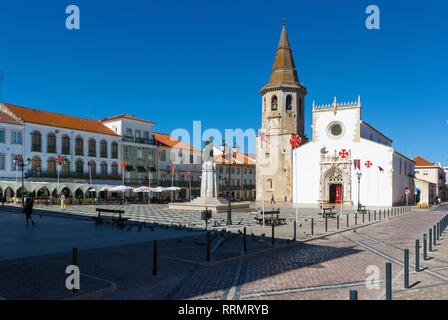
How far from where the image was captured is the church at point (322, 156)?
45.6 metres

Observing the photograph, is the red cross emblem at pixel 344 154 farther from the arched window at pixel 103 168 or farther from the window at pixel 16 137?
the window at pixel 16 137

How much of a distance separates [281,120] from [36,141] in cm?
3353

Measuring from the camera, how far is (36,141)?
4631 centimetres

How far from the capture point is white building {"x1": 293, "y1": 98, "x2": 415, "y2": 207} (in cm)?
4525

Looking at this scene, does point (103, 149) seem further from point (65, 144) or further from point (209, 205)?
point (209, 205)

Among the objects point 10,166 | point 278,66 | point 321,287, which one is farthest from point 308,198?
point 321,287

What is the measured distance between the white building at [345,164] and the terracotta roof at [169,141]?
23.8 meters

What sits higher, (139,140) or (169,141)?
(169,141)

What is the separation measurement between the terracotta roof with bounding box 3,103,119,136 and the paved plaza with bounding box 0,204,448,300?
35.4 metres

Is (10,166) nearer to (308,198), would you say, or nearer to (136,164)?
(136,164)

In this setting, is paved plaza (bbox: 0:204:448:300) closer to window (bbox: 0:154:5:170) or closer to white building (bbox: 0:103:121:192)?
window (bbox: 0:154:5:170)

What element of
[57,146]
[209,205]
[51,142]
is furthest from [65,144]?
[209,205]

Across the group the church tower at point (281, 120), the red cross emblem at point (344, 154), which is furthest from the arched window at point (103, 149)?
the red cross emblem at point (344, 154)

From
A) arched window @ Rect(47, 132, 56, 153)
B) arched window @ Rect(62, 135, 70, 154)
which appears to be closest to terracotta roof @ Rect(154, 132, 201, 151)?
arched window @ Rect(62, 135, 70, 154)
